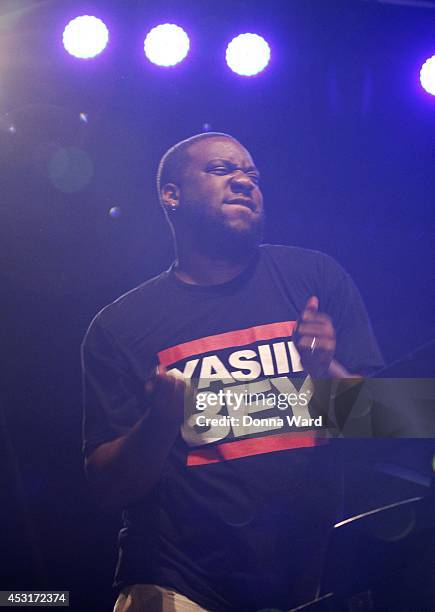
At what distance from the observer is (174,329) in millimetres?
2428

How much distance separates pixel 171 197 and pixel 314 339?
77 centimetres

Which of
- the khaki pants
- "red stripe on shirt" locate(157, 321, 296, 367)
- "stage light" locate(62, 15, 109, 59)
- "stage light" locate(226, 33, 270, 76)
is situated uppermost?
"stage light" locate(62, 15, 109, 59)

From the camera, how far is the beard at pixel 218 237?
2545 millimetres

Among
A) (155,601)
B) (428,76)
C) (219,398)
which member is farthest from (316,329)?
(428,76)

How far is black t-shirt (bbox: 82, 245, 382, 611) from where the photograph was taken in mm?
2195

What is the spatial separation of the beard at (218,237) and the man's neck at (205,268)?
16mm

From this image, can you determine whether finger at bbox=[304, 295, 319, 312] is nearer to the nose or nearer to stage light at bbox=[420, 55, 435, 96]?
the nose

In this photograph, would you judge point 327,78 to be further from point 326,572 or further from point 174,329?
point 326,572

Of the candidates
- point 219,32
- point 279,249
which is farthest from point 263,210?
point 219,32

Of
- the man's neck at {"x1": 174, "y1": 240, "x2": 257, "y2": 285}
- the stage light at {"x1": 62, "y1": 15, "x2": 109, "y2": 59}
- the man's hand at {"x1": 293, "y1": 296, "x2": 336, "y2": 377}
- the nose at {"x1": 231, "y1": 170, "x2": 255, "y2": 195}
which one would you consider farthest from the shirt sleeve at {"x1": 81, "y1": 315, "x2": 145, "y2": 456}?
the stage light at {"x1": 62, "y1": 15, "x2": 109, "y2": 59}

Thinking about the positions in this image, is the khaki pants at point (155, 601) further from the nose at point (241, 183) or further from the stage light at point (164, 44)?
the stage light at point (164, 44)

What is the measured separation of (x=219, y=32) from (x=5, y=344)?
1498 millimetres

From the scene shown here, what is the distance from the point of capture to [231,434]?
2320 millimetres

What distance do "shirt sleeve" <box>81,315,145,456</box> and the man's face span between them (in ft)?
1.88
